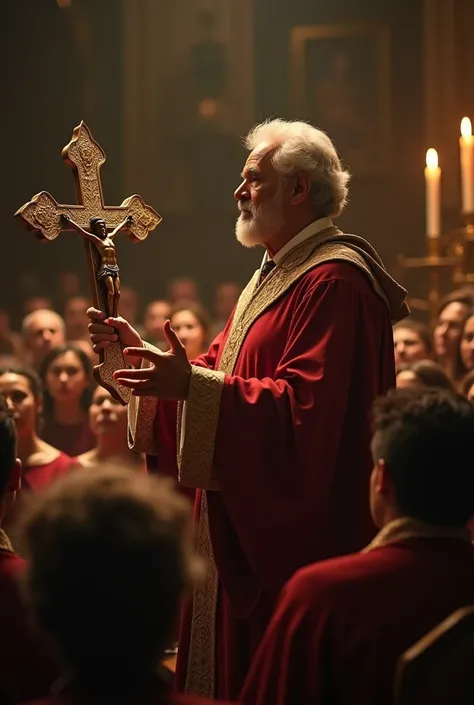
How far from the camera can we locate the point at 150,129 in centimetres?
1539

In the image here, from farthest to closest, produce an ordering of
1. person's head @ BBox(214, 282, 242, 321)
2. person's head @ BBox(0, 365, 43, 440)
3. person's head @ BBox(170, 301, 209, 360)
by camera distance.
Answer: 1. person's head @ BBox(214, 282, 242, 321)
2. person's head @ BBox(170, 301, 209, 360)
3. person's head @ BBox(0, 365, 43, 440)

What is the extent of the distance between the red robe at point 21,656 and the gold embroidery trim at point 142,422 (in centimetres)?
163

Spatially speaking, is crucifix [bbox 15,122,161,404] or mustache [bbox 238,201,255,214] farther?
mustache [bbox 238,201,255,214]

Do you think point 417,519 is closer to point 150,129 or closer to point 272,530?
point 272,530

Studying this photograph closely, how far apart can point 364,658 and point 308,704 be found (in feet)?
0.50

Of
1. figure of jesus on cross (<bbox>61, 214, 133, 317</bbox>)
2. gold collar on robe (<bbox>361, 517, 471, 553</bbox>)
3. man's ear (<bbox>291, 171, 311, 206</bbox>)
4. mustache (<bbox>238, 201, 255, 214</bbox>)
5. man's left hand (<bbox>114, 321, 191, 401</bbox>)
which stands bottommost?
gold collar on robe (<bbox>361, 517, 471, 553</bbox>)

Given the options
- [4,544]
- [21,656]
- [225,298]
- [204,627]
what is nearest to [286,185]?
[204,627]

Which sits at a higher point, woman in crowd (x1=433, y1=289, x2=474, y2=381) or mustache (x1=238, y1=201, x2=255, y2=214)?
mustache (x1=238, y1=201, x2=255, y2=214)

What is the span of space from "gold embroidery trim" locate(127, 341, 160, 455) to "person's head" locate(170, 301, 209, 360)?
4.71 m

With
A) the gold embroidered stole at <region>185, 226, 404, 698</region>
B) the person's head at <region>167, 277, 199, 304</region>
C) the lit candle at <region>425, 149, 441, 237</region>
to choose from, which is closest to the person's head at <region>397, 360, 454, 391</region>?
the lit candle at <region>425, 149, 441, 237</region>

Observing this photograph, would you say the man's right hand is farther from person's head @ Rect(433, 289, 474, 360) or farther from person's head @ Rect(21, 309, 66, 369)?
person's head @ Rect(21, 309, 66, 369)

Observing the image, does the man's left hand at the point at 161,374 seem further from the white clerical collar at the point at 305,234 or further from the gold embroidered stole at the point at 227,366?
the white clerical collar at the point at 305,234

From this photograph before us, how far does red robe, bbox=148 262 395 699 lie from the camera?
355cm

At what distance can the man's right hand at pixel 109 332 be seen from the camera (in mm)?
3656
